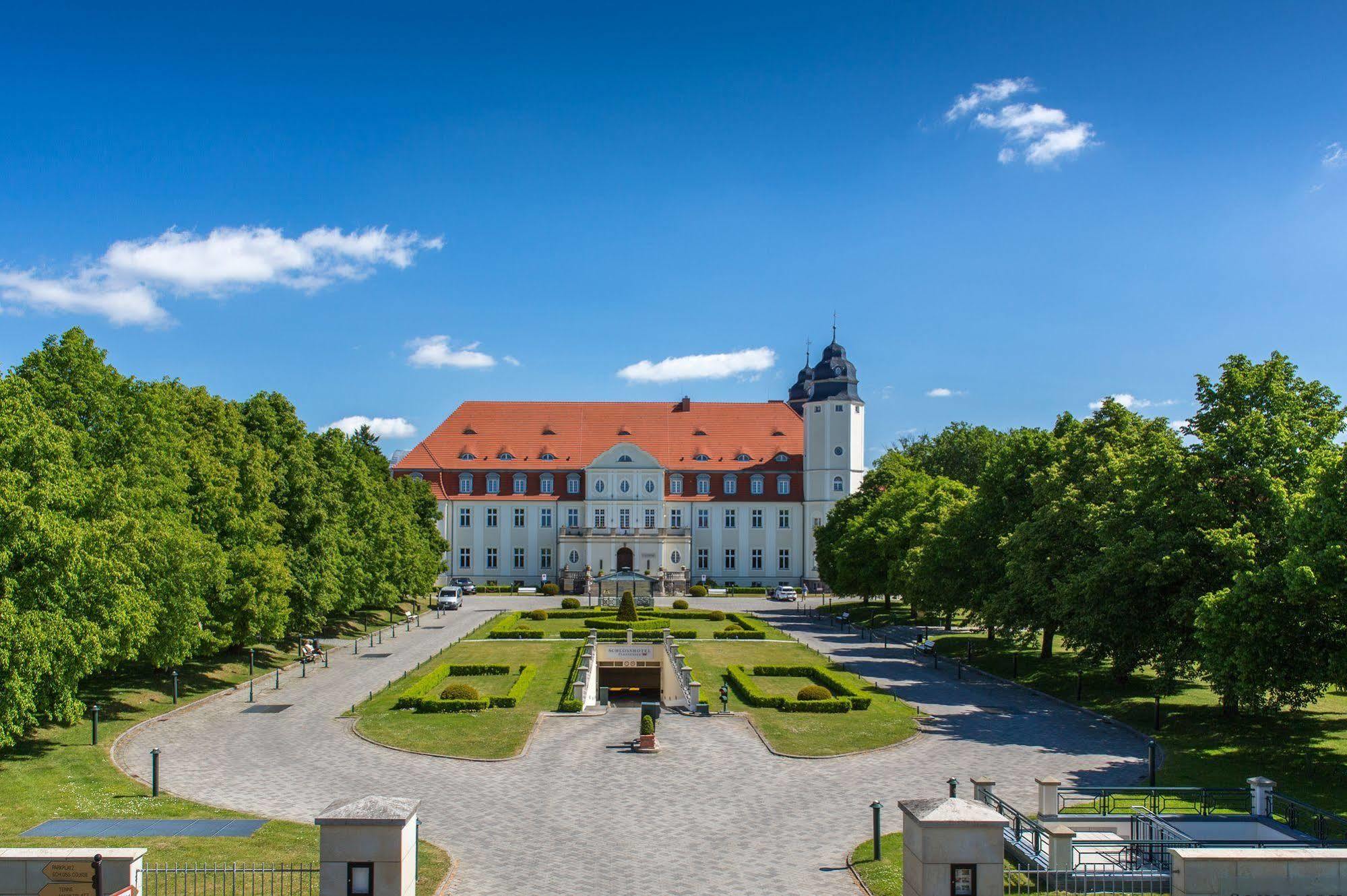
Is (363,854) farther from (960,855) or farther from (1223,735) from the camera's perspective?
(1223,735)

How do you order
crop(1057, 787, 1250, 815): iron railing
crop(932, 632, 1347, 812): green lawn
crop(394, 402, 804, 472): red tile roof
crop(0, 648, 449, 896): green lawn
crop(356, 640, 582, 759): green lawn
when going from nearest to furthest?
crop(0, 648, 449, 896): green lawn, crop(1057, 787, 1250, 815): iron railing, crop(932, 632, 1347, 812): green lawn, crop(356, 640, 582, 759): green lawn, crop(394, 402, 804, 472): red tile roof

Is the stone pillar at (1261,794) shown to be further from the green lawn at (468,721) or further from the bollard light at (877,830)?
the green lawn at (468,721)

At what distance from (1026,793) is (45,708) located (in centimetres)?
2158

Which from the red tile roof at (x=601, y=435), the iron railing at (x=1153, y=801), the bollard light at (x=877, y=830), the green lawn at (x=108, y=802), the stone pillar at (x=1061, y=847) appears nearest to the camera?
the stone pillar at (x=1061, y=847)

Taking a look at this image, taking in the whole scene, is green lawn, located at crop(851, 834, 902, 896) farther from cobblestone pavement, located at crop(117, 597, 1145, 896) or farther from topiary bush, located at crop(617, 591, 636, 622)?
topiary bush, located at crop(617, 591, 636, 622)

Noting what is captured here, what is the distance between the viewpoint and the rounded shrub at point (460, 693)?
32041mm

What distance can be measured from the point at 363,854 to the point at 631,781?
1156 cm

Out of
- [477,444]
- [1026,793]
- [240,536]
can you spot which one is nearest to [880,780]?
[1026,793]

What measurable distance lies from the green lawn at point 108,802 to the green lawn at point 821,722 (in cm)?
1210

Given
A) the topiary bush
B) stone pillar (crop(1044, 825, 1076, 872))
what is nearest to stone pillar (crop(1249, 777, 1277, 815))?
stone pillar (crop(1044, 825, 1076, 872))

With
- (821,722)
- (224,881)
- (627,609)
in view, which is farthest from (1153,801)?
(627,609)

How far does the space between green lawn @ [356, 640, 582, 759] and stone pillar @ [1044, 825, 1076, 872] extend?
14.2 metres

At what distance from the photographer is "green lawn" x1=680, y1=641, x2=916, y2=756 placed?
27391 mm

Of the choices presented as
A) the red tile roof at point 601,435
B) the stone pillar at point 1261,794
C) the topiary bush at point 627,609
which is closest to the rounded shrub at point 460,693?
the stone pillar at point 1261,794
